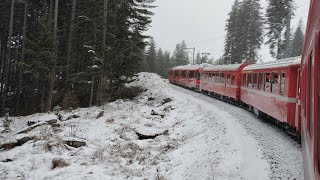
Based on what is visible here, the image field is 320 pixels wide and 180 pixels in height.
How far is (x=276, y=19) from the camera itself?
1505 inches

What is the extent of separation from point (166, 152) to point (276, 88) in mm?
4635

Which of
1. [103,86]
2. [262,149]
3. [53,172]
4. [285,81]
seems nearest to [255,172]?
[262,149]

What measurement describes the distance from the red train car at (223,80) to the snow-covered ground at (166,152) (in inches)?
222

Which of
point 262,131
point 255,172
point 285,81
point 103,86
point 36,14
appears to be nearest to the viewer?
point 255,172

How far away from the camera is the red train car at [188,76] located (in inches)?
1378

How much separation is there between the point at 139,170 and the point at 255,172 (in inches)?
131

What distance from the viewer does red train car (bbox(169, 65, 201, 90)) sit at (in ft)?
115

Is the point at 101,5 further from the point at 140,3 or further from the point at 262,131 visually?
the point at 262,131

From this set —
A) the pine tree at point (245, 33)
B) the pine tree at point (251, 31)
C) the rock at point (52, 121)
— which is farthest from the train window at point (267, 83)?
the pine tree at point (251, 31)

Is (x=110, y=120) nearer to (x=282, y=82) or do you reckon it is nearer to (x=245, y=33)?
(x=282, y=82)

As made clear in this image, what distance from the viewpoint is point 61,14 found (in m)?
33.0

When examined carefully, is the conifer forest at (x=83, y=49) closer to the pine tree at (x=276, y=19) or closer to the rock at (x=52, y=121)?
the pine tree at (x=276, y=19)

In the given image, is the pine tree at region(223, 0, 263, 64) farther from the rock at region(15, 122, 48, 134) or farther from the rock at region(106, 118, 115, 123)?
the rock at region(15, 122, 48, 134)

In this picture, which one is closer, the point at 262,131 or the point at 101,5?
the point at 262,131
